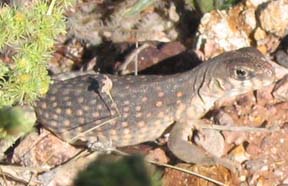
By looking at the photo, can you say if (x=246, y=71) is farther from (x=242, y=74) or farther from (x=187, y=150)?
(x=187, y=150)

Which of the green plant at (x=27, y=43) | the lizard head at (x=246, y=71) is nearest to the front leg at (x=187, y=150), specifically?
the lizard head at (x=246, y=71)

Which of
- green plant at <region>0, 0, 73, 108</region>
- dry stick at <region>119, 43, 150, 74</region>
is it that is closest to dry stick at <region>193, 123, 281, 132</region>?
dry stick at <region>119, 43, 150, 74</region>

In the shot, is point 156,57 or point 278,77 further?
point 156,57

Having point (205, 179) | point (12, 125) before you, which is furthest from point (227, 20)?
point (12, 125)

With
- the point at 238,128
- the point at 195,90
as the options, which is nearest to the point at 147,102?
the point at 195,90

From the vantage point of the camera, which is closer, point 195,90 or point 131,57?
point 195,90

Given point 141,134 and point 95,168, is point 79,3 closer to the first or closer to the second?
point 141,134

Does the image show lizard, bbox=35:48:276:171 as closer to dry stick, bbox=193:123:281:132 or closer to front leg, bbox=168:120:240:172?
front leg, bbox=168:120:240:172

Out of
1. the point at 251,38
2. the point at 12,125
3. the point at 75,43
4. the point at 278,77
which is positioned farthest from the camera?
the point at 75,43
